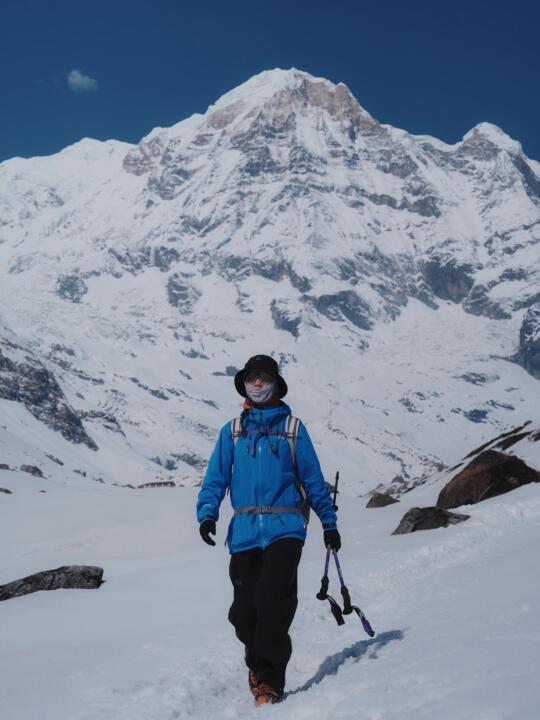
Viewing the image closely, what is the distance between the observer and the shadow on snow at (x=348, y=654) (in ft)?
20.1

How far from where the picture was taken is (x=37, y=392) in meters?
168

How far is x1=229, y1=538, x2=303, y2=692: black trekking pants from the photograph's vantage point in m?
5.92

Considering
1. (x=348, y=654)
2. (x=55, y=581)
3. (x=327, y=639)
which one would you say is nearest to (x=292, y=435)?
(x=348, y=654)

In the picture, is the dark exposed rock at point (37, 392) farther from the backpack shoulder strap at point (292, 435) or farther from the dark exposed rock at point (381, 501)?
the backpack shoulder strap at point (292, 435)

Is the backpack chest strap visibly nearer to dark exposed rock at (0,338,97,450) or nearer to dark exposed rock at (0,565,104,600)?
dark exposed rock at (0,565,104,600)

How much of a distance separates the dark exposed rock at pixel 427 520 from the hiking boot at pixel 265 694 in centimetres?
900

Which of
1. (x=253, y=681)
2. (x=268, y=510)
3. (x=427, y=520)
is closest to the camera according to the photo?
(x=253, y=681)

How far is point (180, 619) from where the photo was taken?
352 inches

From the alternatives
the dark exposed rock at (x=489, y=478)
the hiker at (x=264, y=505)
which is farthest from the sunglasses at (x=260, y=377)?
the dark exposed rock at (x=489, y=478)

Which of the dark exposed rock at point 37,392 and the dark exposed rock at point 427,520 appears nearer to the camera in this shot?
the dark exposed rock at point 427,520

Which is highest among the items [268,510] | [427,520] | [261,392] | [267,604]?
[261,392]

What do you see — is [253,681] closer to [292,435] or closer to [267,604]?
[267,604]

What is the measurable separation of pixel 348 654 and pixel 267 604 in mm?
996

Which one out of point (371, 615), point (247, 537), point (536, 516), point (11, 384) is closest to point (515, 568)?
point (371, 615)
